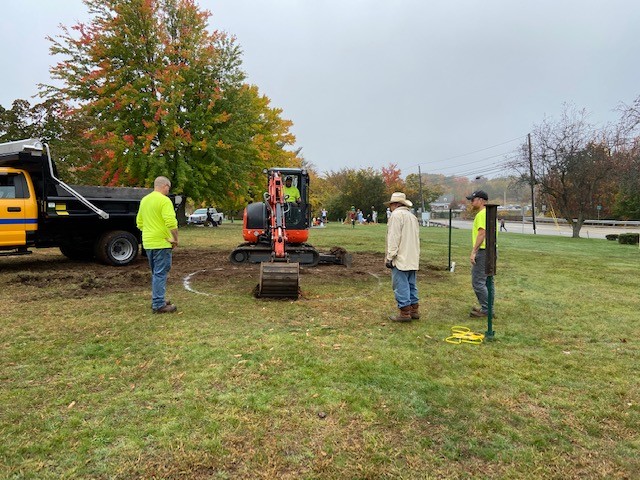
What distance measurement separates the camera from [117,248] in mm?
10742

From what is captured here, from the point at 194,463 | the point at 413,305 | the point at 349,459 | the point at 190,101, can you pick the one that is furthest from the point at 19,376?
the point at 190,101

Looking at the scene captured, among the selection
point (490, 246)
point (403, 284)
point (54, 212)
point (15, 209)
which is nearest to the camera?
point (490, 246)

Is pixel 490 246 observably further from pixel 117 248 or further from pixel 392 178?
pixel 392 178

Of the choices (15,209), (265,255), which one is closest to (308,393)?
(265,255)

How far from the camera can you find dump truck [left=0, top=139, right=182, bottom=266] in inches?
354

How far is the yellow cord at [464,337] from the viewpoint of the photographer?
515cm

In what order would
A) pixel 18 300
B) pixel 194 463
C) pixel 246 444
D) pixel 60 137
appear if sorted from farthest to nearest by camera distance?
1. pixel 60 137
2. pixel 18 300
3. pixel 246 444
4. pixel 194 463

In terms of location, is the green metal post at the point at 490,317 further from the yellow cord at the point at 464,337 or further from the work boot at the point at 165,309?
the work boot at the point at 165,309

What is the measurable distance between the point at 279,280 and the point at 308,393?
3510 mm

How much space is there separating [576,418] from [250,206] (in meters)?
9.13

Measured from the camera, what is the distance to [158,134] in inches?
962

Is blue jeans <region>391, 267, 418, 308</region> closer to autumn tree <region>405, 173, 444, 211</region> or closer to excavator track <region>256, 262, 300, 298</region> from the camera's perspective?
excavator track <region>256, 262, 300, 298</region>

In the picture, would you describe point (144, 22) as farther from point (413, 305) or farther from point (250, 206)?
point (413, 305)

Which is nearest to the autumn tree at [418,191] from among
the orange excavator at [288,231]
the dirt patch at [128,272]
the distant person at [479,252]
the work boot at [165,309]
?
the dirt patch at [128,272]
